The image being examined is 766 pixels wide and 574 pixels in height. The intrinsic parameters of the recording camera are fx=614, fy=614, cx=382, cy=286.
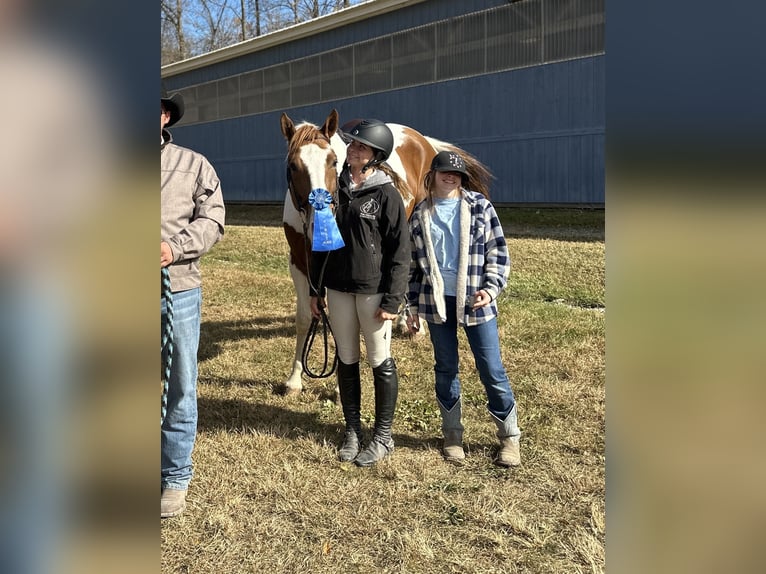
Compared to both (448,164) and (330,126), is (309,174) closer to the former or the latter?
(330,126)

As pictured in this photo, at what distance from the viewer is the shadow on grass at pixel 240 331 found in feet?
21.3

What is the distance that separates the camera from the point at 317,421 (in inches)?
179

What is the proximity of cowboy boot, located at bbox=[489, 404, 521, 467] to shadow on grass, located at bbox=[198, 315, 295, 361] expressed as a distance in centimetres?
336

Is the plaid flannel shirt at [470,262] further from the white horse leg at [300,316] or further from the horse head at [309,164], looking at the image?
the white horse leg at [300,316]

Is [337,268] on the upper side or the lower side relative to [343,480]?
upper

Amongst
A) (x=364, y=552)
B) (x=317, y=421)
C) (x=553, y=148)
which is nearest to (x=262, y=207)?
(x=553, y=148)

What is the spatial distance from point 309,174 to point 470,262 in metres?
1.23

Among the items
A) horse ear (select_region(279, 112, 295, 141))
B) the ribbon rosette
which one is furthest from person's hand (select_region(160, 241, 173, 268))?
horse ear (select_region(279, 112, 295, 141))

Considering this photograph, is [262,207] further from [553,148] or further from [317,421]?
[317,421]

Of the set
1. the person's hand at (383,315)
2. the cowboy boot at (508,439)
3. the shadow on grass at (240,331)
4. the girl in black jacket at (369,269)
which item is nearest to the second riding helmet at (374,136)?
the girl in black jacket at (369,269)

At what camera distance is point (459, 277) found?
360 centimetres

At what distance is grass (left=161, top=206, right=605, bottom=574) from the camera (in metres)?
2.94

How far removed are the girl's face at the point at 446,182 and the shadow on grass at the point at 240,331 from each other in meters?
3.40
